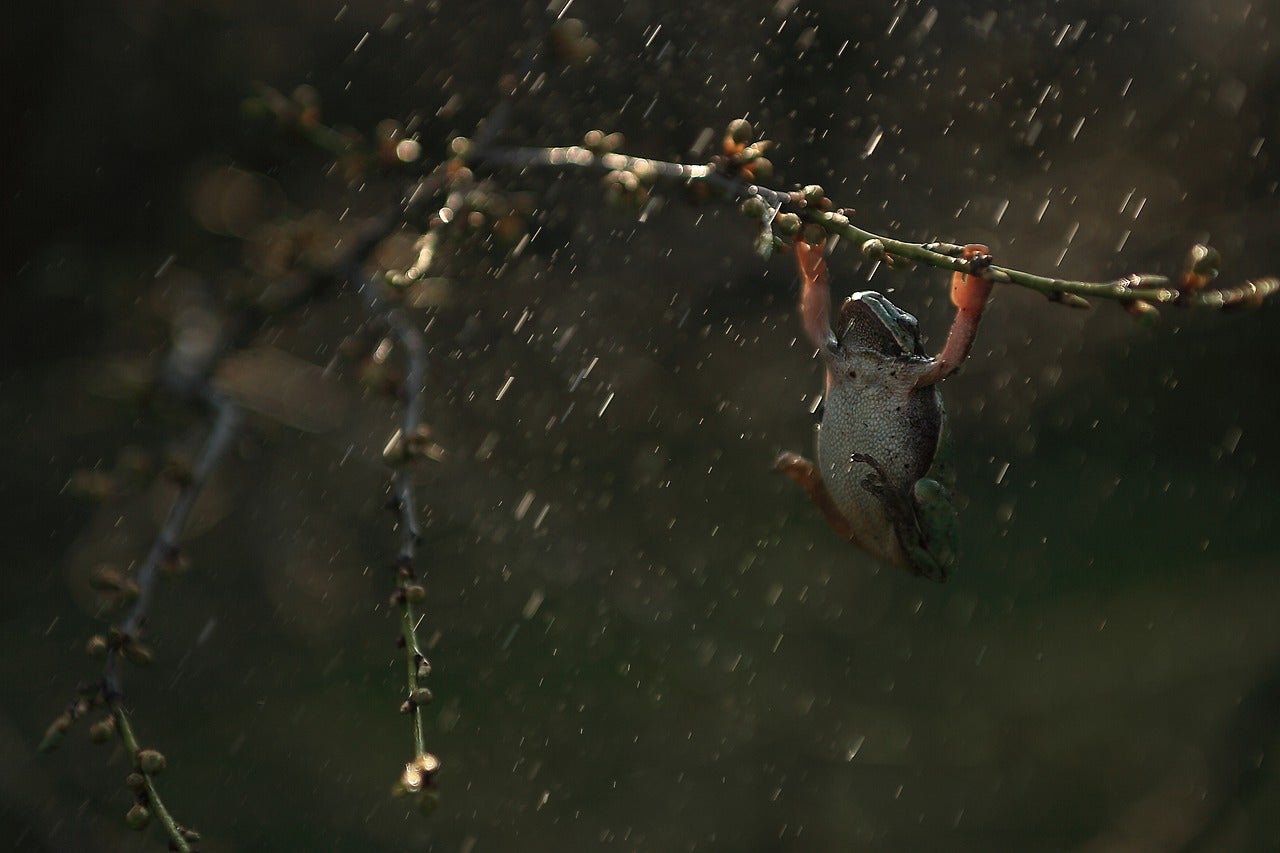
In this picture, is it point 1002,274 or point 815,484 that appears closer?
point 1002,274

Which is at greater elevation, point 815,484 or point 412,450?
point 815,484

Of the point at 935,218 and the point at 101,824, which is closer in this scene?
the point at 101,824

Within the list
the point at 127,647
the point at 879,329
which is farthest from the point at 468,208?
the point at 127,647

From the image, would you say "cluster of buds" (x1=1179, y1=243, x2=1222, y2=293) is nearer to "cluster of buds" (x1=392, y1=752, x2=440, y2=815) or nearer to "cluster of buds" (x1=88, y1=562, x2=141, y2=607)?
"cluster of buds" (x1=392, y1=752, x2=440, y2=815)

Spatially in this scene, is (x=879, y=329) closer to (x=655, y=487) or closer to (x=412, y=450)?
(x=412, y=450)

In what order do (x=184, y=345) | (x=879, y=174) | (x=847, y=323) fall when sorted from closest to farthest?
(x=847, y=323)
(x=184, y=345)
(x=879, y=174)

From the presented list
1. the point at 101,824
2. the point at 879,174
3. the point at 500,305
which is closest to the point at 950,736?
the point at 879,174

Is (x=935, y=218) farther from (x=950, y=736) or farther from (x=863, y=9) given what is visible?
(x=950, y=736)

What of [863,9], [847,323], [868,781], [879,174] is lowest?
[868,781]
